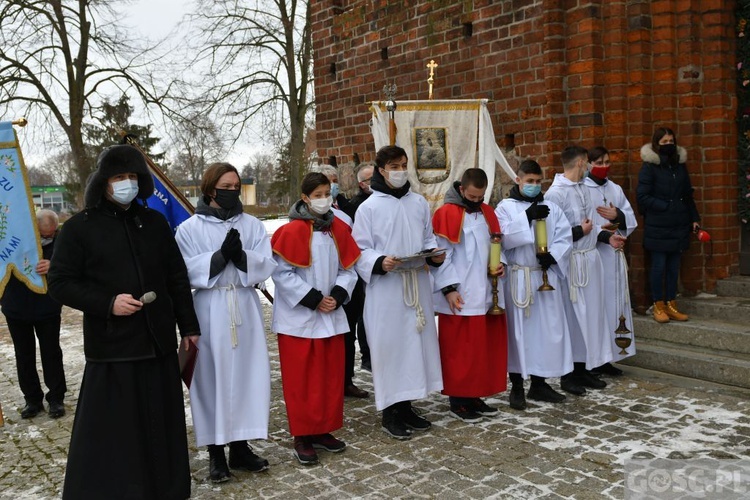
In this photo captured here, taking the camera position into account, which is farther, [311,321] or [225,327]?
[311,321]

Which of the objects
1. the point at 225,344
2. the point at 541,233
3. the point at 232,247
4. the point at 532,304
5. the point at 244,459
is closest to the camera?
the point at 232,247

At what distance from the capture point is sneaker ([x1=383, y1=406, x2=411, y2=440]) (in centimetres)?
531

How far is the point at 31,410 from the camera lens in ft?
21.0

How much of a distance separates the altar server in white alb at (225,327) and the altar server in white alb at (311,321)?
0.25 meters

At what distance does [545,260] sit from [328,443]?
7.43ft

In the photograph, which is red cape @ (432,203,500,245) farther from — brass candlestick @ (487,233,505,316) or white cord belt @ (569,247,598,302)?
white cord belt @ (569,247,598,302)

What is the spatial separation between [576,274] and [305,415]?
277 centimetres

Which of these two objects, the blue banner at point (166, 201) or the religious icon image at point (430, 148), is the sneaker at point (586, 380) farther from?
the blue banner at point (166, 201)

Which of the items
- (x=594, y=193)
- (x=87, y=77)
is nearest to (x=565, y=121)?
(x=594, y=193)

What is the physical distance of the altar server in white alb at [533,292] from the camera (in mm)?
5973

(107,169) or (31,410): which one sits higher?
(107,169)

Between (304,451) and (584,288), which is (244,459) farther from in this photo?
(584,288)

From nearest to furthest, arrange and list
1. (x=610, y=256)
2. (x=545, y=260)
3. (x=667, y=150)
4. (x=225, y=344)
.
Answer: (x=225, y=344) → (x=545, y=260) → (x=610, y=256) → (x=667, y=150)

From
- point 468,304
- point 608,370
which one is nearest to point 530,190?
point 468,304
